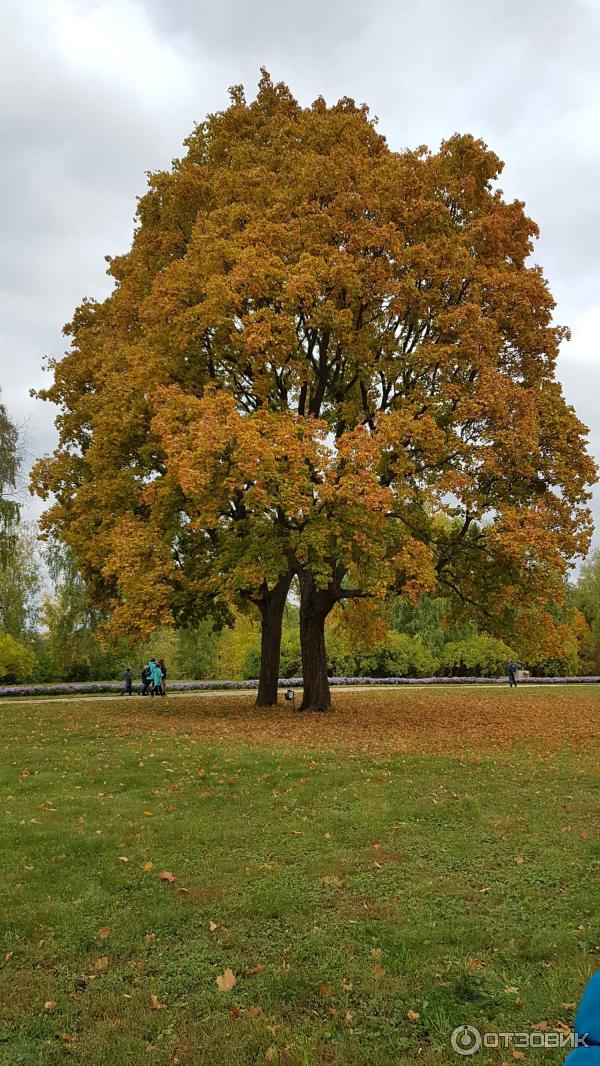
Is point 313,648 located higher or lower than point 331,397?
lower

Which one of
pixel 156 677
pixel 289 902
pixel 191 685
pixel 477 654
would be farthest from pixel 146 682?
pixel 477 654

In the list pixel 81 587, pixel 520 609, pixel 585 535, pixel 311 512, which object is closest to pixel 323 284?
pixel 311 512

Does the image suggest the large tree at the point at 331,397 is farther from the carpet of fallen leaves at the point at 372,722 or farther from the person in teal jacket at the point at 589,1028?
the person in teal jacket at the point at 589,1028

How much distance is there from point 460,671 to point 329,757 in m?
36.3

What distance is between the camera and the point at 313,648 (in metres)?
19.3

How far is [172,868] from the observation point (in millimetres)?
6742

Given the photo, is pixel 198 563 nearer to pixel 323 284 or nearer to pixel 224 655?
pixel 323 284

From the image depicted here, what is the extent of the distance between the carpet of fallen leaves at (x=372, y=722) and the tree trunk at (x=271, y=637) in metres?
0.78

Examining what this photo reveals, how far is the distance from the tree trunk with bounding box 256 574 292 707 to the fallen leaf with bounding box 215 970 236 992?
15666mm

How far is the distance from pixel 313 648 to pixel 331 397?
285 inches

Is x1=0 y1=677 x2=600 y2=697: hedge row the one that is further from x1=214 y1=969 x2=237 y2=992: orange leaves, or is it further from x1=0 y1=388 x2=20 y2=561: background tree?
x1=214 y1=969 x2=237 y2=992: orange leaves

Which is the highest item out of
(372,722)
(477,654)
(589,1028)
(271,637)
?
(271,637)

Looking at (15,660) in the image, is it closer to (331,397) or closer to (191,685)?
(191,685)

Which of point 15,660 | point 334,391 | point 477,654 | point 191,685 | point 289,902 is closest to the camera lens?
point 289,902
